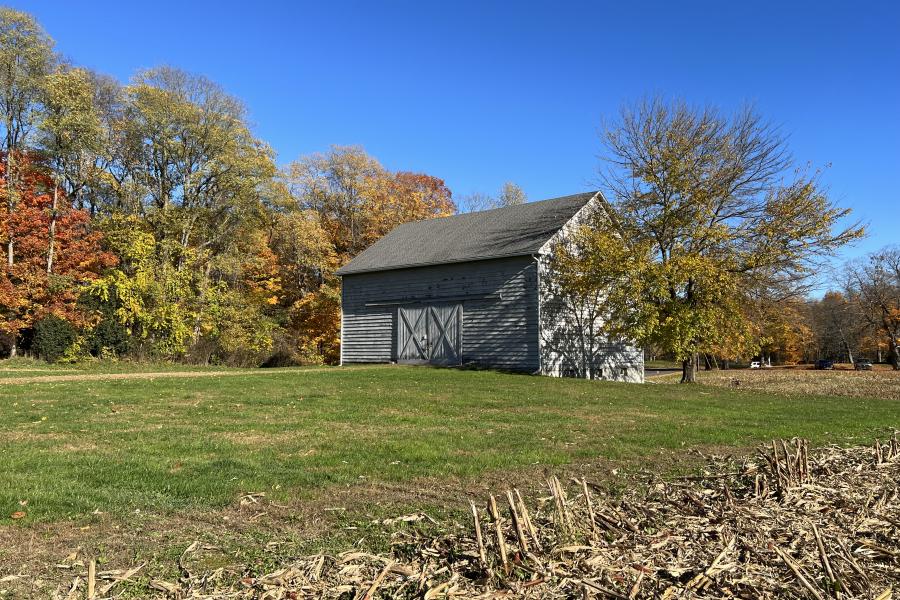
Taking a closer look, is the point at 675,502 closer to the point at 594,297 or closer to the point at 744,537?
the point at 744,537

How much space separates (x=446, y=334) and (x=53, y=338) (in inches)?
554

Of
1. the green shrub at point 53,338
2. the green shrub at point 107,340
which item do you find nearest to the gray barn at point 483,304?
the green shrub at point 107,340

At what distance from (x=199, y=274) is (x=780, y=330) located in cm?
2324

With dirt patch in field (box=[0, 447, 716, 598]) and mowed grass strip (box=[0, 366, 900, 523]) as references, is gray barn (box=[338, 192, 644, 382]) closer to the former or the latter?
mowed grass strip (box=[0, 366, 900, 523])

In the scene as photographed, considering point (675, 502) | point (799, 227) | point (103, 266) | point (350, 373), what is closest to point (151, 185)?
point (103, 266)

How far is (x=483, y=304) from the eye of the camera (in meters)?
20.5

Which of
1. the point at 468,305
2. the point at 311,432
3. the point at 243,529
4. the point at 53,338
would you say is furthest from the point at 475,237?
the point at 243,529

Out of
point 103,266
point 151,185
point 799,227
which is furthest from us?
point 151,185

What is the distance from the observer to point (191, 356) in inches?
930

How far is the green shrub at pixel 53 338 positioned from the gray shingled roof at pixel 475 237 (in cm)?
1012

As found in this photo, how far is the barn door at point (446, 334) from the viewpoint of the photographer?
20922 millimetres

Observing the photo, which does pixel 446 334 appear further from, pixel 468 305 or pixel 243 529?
pixel 243 529

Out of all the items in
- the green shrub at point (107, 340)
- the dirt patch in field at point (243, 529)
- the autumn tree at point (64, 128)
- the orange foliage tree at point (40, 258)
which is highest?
the autumn tree at point (64, 128)

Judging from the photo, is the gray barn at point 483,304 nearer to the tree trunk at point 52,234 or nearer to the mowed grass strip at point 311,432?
the mowed grass strip at point 311,432
